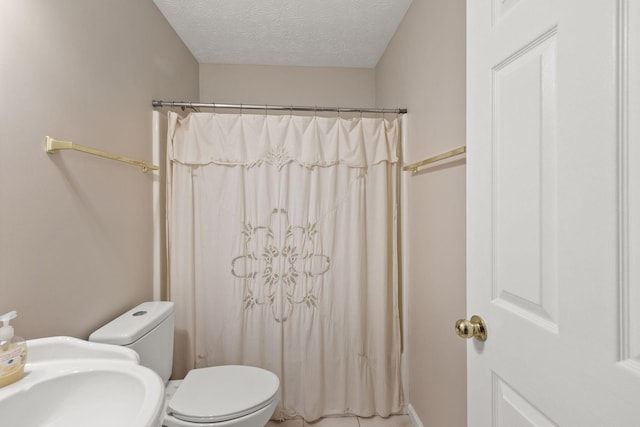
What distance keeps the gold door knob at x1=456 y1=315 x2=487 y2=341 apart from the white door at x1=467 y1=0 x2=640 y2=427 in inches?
0.8

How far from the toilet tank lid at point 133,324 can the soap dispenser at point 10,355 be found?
368 mm

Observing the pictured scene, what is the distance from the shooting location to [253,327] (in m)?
1.96

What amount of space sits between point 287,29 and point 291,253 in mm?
1436

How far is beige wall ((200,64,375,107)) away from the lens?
106 inches

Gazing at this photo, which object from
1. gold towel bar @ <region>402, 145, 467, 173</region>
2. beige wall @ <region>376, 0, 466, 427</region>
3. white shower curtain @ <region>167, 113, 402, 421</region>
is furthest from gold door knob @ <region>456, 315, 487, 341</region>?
white shower curtain @ <region>167, 113, 402, 421</region>

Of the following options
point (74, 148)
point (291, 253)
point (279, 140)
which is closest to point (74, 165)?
point (74, 148)

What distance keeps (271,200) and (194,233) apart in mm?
480

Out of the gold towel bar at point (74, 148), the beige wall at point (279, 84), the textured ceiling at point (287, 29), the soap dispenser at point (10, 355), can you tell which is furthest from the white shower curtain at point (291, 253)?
the soap dispenser at point (10, 355)

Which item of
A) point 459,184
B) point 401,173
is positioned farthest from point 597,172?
point 401,173

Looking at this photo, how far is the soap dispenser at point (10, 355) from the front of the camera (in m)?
0.84

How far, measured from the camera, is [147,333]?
55.8 inches

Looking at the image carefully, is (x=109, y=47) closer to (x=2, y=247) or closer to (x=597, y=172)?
(x=2, y=247)

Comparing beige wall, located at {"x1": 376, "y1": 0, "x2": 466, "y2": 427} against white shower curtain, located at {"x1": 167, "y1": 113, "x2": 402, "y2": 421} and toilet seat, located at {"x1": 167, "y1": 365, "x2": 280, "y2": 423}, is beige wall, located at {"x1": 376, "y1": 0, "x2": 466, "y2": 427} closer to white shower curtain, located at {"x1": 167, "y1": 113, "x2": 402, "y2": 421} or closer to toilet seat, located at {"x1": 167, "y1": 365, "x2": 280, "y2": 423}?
white shower curtain, located at {"x1": 167, "y1": 113, "x2": 402, "y2": 421}

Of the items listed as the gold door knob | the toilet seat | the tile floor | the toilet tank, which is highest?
the gold door knob
